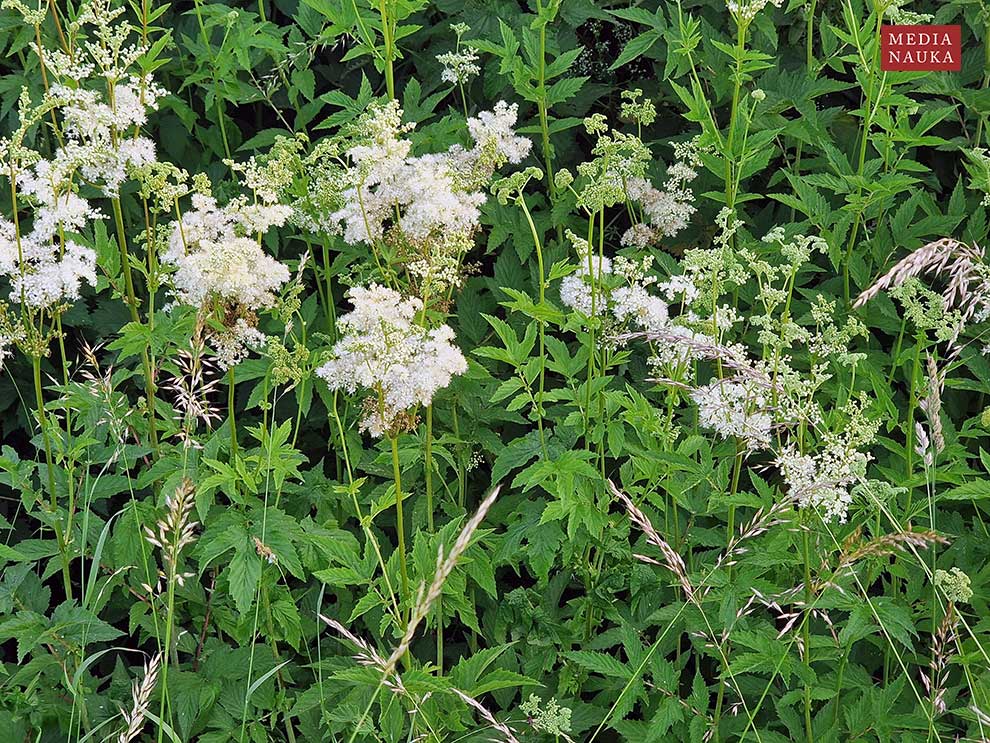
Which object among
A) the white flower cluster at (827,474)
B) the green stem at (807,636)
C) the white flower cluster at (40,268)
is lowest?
the green stem at (807,636)

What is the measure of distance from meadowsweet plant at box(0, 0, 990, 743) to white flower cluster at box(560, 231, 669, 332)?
1 centimetres

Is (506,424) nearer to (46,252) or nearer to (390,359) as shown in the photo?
(390,359)

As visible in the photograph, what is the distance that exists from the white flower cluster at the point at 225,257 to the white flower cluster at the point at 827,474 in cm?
125

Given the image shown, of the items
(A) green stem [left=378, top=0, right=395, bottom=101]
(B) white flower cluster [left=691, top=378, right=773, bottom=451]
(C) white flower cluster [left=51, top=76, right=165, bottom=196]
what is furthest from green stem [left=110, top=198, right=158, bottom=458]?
(B) white flower cluster [left=691, top=378, right=773, bottom=451]

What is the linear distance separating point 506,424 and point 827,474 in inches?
55.5

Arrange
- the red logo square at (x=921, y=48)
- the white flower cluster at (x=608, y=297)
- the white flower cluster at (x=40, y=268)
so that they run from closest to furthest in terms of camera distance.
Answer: the white flower cluster at (x=40, y=268)
the white flower cluster at (x=608, y=297)
the red logo square at (x=921, y=48)

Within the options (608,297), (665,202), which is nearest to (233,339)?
(608,297)

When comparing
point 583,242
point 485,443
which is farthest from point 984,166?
point 485,443

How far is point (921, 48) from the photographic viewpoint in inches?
133

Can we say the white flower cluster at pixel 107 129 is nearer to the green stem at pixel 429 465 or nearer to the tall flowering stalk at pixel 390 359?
the tall flowering stalk at pixel 390 359

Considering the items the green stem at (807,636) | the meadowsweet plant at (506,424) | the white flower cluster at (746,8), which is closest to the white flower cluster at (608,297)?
the meadowsweet plant at (506,424)

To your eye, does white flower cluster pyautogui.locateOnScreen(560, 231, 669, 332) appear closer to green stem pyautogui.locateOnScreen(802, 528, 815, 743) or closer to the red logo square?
green stem pyautogui.locateOnScreen(802, 528, 815, 743)

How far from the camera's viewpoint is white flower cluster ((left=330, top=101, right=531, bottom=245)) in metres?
2.62

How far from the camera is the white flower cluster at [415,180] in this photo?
262 cm
